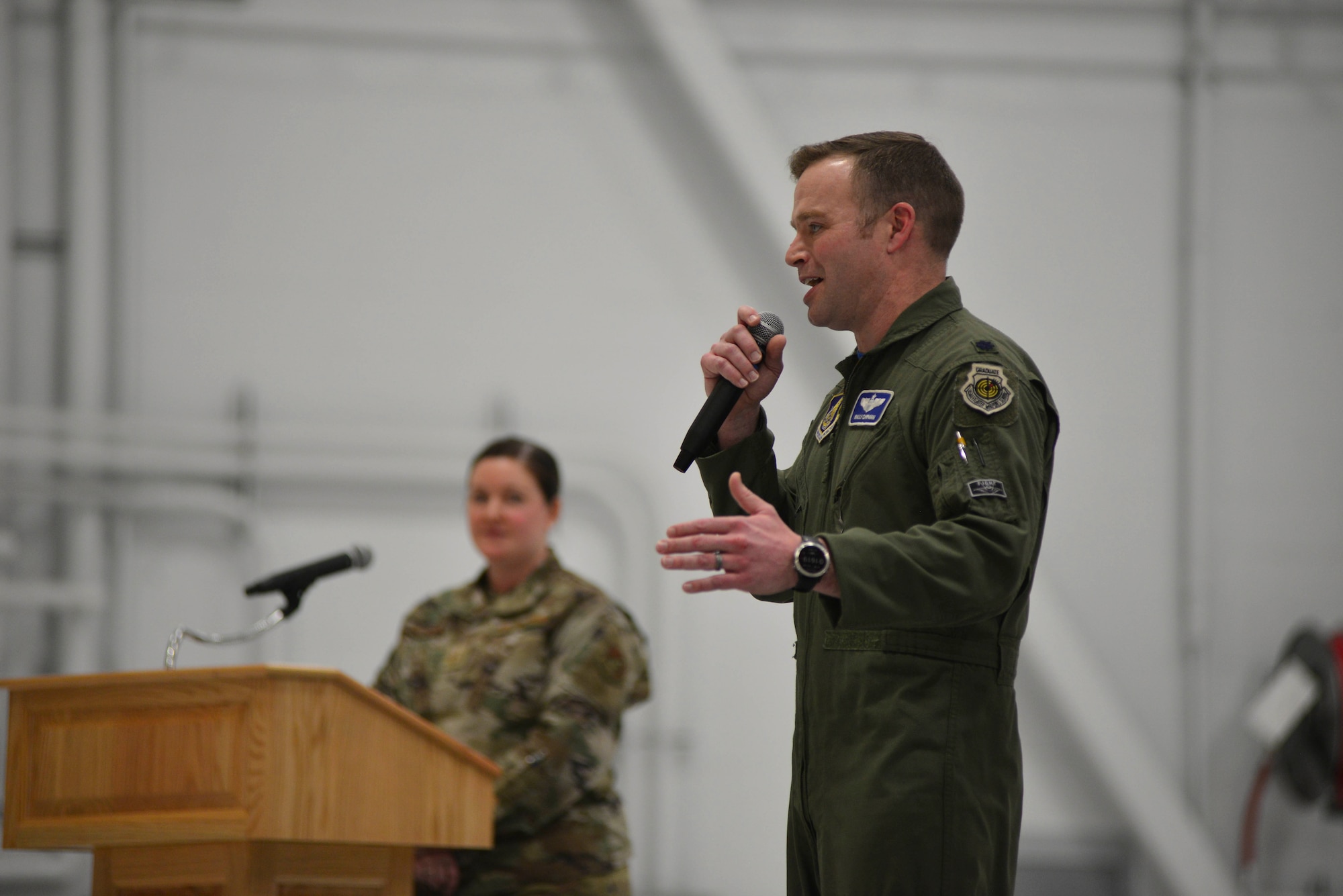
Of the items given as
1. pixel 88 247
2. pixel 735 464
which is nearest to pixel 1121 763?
pixel 735 464

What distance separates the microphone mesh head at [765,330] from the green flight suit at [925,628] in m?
0.17

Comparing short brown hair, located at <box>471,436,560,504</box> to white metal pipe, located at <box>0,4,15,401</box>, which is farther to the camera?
white metal pipe, located at <box>0,4,15,401</box>

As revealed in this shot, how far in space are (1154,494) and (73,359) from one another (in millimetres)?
3444

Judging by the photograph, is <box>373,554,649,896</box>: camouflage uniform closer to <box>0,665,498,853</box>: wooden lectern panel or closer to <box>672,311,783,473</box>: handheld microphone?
<box>0,665,498,853</box>: wooden lectern panel

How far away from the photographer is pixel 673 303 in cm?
387

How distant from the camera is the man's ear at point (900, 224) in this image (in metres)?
1.65

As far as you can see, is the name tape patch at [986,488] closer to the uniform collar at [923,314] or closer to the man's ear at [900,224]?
the uniform collar at [923,314]

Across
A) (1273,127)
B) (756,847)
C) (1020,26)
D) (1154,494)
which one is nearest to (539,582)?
(756,847)

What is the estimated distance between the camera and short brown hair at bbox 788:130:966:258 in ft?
5.41

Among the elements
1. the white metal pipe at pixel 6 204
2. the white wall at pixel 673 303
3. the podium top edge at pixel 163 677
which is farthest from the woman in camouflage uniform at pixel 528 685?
the white metal pipe at pixel 6 204

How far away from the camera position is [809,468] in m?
1.72

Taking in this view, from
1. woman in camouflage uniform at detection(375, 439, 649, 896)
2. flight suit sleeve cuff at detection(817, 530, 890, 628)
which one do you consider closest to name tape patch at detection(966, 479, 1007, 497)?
flight suit sleeve cuff at detection(817, 530, 890, 628)

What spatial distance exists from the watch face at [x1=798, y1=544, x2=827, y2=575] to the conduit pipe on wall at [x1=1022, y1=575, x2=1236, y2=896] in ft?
8.31

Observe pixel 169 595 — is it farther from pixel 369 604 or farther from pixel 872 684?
pixel 872 684
